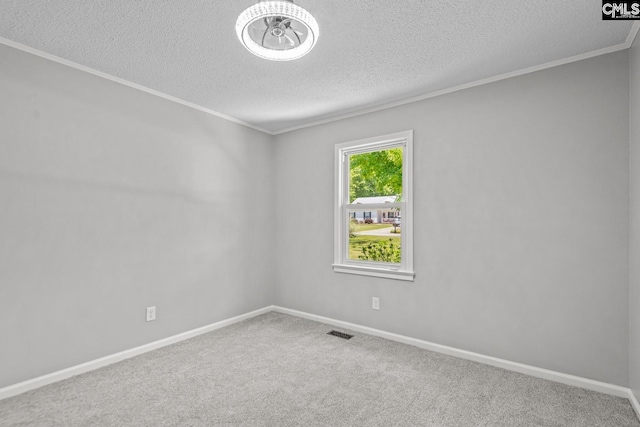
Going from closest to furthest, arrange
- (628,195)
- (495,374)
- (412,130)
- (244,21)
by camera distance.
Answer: (244,21) → (628,195) → (495,374) → (412,130)

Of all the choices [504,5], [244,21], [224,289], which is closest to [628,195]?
[504,5]

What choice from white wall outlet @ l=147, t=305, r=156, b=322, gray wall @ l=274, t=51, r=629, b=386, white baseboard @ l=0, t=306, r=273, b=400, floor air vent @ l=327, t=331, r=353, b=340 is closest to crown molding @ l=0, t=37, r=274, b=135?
gray wall @ l=274, t=51, r=629, b=386

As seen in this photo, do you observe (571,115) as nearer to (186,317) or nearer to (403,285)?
(403,285)

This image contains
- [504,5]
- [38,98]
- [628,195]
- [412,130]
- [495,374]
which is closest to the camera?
[504,5]

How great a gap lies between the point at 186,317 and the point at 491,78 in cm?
369

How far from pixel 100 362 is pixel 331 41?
3118mm

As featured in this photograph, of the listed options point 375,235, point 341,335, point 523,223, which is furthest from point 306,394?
point 523,223

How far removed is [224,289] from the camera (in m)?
3.79

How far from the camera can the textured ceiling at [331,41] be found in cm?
194

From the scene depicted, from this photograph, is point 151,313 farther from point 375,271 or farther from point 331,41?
point 331,41

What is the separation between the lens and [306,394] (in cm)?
230

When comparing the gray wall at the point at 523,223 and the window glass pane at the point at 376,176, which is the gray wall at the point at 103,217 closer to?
the window glass pane at the point at 376,176

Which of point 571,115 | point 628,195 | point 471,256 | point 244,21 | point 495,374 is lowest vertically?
point 495,374

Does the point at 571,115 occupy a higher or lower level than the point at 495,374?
higher
